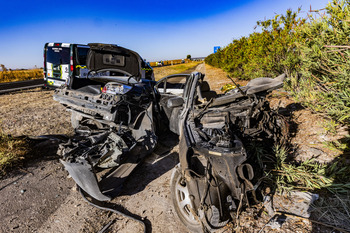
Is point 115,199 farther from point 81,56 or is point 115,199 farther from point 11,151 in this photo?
point 81,56

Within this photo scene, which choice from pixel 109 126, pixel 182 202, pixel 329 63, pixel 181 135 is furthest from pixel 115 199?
pixel 329 63

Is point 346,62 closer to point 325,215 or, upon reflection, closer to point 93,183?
point 325,215

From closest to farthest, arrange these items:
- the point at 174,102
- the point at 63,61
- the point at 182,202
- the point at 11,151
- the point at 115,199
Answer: the point at 182,202
the point at 115,199
the point at 174,102
the point at 11,151
the point at 63,61

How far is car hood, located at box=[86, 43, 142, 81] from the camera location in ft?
16.4

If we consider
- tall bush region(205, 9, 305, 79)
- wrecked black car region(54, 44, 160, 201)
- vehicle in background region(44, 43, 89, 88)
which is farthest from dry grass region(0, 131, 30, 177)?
tall bush region(205, 9, 305, 79)

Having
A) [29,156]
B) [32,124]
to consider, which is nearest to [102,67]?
[29,156]

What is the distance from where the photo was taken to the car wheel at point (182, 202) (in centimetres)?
243

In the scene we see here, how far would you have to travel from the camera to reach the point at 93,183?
2779 mm

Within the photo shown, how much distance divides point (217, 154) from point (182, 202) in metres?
0.90

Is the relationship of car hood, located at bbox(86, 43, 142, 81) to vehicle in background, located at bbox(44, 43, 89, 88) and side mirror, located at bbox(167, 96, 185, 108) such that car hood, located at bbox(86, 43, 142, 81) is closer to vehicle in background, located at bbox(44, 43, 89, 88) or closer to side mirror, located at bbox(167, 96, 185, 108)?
side mirror, located at bbox(167, 96, 185, 108)

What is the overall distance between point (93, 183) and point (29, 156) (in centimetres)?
259

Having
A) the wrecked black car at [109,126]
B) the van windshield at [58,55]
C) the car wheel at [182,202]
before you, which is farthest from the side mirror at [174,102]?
the van windshield at [58,55]

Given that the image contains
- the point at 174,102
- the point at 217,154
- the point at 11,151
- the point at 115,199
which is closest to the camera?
the point at 217,154

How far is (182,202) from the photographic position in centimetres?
254
